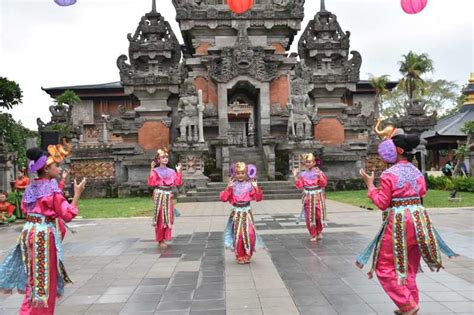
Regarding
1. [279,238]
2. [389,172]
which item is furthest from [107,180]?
[389,172]

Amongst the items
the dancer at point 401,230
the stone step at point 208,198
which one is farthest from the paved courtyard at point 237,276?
the stone step at point 208,198

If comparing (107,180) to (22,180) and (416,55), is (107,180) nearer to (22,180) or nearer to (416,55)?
(22,180)

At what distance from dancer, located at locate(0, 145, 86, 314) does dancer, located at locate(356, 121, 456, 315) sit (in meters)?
3.06

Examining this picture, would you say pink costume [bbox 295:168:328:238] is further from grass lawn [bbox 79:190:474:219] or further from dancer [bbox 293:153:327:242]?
grass lawn [bbox 79:190:474:219]

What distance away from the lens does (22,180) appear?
15453 millimetres

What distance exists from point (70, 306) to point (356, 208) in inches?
443

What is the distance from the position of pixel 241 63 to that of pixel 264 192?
7.60m

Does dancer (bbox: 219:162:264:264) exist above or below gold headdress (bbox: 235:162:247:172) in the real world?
below

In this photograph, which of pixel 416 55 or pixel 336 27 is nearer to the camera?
pixel 336 27

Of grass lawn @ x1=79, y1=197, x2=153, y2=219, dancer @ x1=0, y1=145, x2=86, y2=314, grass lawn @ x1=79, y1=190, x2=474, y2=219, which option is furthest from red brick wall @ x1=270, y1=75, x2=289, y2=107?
dancer @ x1=0, y1=145, x2=86, y2=314

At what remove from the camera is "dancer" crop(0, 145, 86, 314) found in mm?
4547

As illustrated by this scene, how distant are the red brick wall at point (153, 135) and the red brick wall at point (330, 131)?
8847 mm

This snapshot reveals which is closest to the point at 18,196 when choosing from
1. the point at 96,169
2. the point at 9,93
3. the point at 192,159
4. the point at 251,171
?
the point at 9,93

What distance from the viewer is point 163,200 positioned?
30.5 ft
